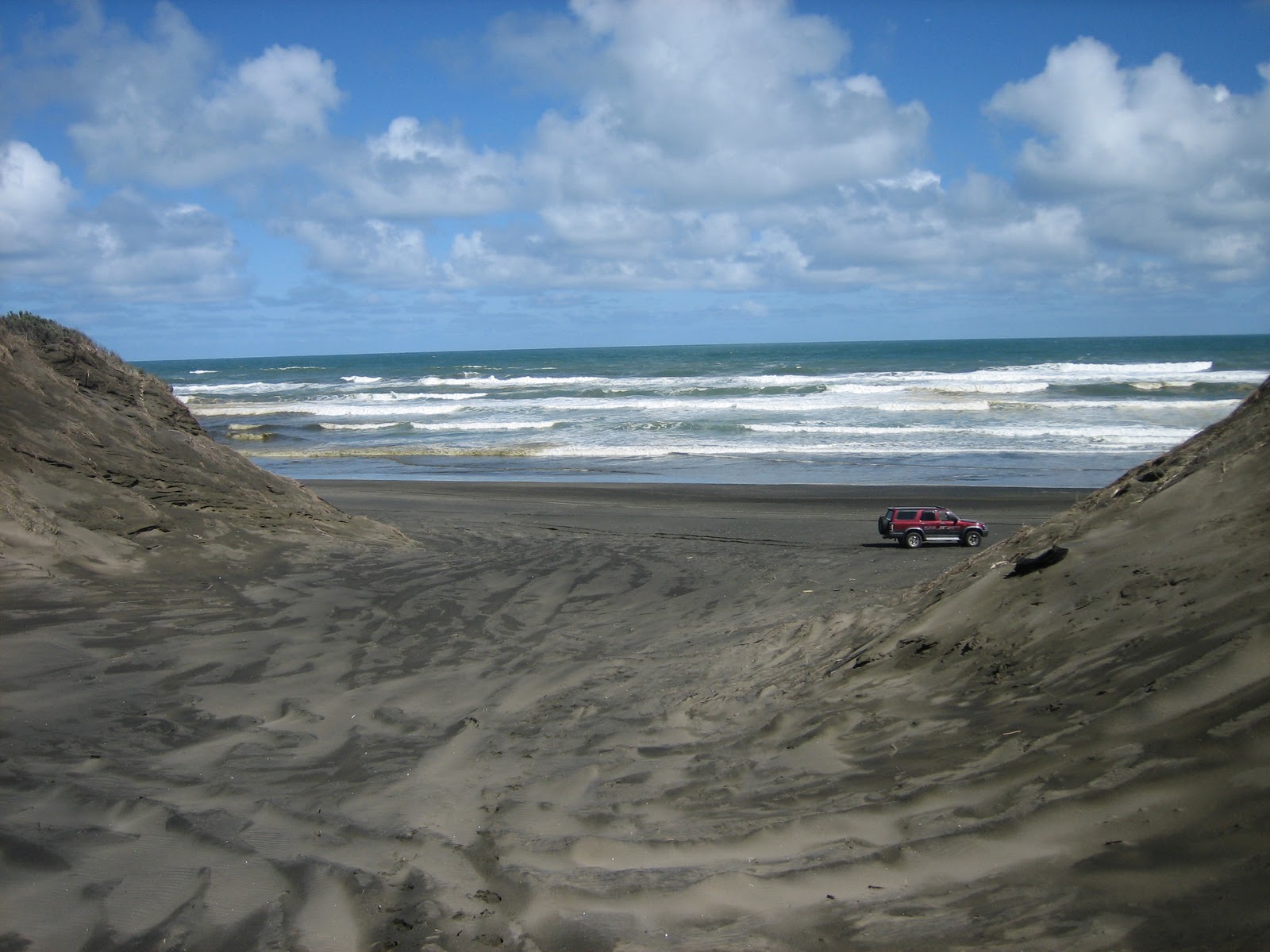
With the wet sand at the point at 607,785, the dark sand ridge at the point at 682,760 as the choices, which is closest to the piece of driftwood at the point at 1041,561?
the dark sand ridge at the point at 682,760

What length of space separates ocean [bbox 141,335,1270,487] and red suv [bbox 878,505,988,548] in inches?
364

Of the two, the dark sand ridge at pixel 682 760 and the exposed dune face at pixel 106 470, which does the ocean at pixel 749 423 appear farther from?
the dark sand ridge at pixel 682 760

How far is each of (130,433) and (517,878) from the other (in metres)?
13.6

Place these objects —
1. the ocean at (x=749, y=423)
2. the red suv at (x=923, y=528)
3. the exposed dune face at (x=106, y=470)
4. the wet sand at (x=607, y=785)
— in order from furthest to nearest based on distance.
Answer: the ocean at (x=749, y=423) < the red suv at (x=923, y=528) < the exposed dune face at (x=106, y=470) < the wet sand at (x=607, y=785)

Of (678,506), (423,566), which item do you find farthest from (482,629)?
(678,506)

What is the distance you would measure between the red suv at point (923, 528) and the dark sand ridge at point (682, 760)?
22.3ft

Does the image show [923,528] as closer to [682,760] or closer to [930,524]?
[930,524]

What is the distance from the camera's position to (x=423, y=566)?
14836mm

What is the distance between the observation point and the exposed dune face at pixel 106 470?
41.2 ft

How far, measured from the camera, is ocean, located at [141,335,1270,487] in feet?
103

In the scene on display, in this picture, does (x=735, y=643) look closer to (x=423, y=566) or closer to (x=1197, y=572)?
(x=1197, y=572)

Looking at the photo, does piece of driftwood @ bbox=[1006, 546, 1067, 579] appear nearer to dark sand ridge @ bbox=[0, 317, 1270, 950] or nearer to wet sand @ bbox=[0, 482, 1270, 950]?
dark sand ridge @ bbox=[0, 317, 1270, 950]

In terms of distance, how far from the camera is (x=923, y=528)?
18.0 metres

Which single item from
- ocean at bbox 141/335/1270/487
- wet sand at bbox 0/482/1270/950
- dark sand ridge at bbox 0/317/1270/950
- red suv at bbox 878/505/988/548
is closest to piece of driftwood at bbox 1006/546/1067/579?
dark sand ridge at bbox 0/317/1270/950
